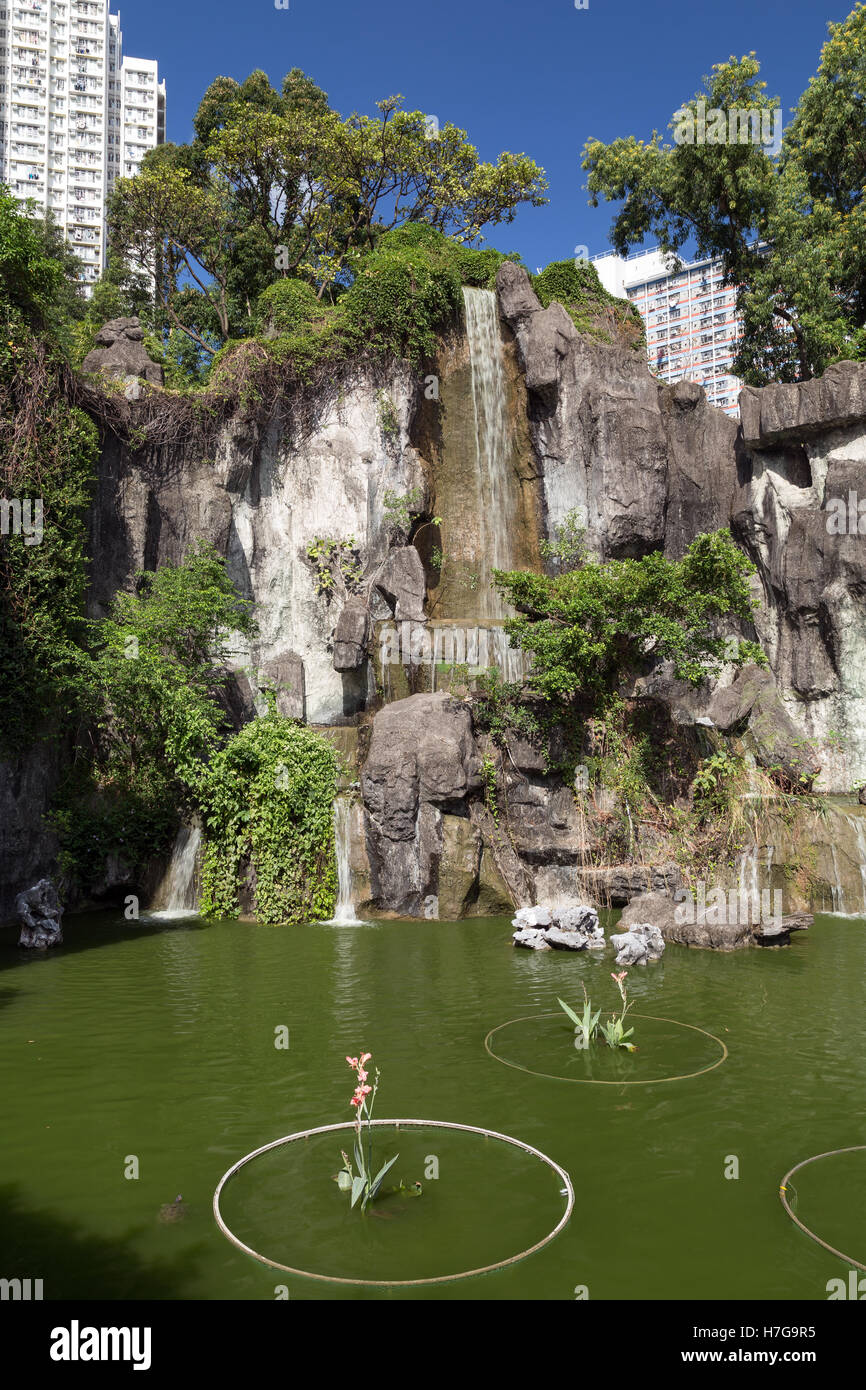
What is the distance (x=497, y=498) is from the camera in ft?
72.2

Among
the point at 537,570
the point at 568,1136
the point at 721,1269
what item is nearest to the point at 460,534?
the point at 537,570

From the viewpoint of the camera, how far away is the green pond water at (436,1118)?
4941mm

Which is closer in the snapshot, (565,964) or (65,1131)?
(65,1131)

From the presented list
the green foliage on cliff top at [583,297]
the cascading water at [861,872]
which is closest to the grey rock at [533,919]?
the cascading water at [861,872]

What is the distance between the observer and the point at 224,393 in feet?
67.0

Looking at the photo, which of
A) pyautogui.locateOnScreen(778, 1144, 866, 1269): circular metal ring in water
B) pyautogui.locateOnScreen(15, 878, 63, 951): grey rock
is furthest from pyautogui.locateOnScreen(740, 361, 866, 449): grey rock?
pyautogui.locateOnScreen(15, 878, 63, 951): grey rock

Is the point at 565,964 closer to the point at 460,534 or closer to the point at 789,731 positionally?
the point at 789,731

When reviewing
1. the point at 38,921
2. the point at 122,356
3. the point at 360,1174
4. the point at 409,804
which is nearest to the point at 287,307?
the point at 122,356

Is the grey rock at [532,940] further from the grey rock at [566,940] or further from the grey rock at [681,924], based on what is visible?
the grey rock at [681,924]

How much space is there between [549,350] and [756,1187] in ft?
61.9

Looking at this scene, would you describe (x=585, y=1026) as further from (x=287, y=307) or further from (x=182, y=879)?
(x=287, y=307)

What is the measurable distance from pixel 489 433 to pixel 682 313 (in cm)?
9022

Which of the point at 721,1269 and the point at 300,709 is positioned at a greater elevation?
the point at 300,709
